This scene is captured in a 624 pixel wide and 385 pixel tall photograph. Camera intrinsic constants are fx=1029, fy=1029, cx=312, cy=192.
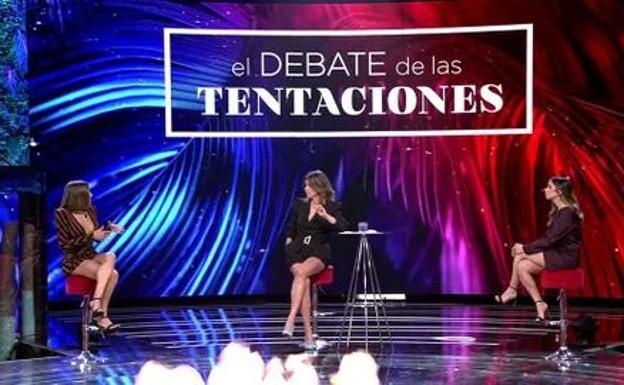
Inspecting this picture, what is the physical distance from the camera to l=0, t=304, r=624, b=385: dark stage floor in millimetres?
6051

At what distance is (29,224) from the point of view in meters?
7.02

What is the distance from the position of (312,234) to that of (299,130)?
2821mm

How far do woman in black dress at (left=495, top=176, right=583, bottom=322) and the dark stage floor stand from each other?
1.60 feet

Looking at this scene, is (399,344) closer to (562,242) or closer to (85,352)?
(562,242)

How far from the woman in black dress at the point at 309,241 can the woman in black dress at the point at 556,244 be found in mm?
1356

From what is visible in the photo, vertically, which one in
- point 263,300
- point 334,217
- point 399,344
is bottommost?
point 399,344

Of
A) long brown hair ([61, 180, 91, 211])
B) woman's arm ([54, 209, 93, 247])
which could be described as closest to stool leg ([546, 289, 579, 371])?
woman's arm ([54, 209, 93, 247])

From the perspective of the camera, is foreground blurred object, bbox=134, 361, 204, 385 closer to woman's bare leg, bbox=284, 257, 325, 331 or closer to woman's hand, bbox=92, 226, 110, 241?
woman's hand, bbox=92, 226, 110, 241

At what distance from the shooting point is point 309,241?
7242 millimetres

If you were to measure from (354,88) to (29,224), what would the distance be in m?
3.93

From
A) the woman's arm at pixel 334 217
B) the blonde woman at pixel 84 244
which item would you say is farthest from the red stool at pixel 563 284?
the blonde woman at pixel 84 244

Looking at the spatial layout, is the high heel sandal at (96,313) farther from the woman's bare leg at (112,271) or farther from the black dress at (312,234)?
the black dress at (312,234)

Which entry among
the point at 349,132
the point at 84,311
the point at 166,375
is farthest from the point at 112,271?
the point at 349,132

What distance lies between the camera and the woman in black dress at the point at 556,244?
7.03 metres
